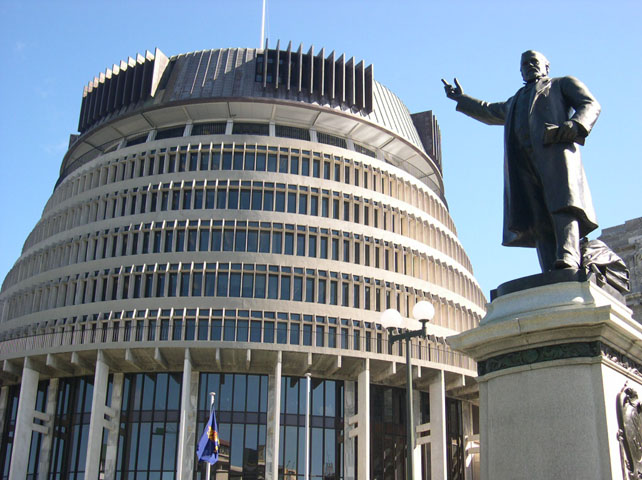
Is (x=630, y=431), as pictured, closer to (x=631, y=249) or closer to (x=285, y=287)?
(x=631, y=249)

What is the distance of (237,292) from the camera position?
55.5 meters

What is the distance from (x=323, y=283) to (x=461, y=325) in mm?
14067

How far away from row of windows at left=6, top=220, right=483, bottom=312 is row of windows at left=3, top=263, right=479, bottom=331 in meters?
1.61

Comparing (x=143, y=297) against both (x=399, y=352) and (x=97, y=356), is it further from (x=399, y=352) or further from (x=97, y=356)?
(x=399, y=352)

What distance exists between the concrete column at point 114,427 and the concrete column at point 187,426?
18.0ft

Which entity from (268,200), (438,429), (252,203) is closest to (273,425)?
(438,429)

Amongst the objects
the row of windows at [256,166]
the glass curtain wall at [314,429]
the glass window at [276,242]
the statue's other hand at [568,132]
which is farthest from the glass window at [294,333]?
the statue's other hand at [568,132]

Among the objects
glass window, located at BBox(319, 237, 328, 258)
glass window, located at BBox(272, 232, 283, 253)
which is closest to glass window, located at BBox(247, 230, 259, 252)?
glass window, located at BBox(272, 232, 283, 253)

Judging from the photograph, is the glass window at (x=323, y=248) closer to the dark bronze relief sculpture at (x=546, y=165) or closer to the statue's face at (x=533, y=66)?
the dark bronze relief sculpture at (x=546, y=165)

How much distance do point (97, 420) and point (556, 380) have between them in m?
48.9

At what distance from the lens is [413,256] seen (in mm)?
62406

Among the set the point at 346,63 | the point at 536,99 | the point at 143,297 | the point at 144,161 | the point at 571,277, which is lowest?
the point at 571,277

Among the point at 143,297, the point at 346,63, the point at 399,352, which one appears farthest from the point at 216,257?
the point at 346,63

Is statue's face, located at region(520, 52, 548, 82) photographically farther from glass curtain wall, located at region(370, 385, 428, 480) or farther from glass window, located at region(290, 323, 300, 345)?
glass curtain wall, located at region(370, 385, 428, 480)
